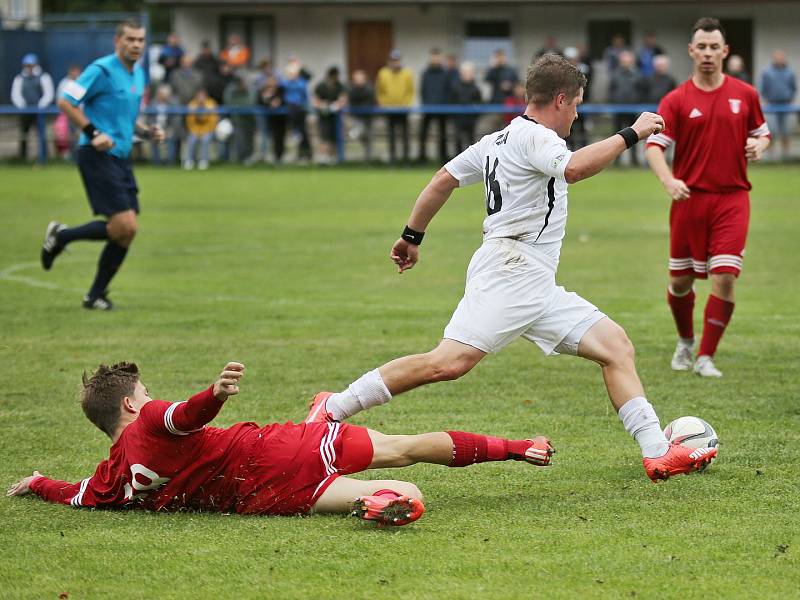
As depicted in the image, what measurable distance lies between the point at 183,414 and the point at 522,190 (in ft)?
6.22

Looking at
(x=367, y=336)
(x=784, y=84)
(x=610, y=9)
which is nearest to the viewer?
(x=367, y=336)

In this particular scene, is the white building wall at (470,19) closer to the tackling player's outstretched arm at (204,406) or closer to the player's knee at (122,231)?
the player's knee at (122,231)

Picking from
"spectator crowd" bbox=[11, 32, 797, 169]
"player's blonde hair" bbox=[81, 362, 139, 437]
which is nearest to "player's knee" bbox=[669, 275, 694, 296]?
"player's blonde hair" bbox=[81, 362, 139, 437]

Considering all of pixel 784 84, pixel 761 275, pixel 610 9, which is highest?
pixel 610 9

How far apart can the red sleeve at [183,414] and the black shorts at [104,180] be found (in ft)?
20.0

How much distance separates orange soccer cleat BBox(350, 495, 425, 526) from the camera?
5289 millimetres

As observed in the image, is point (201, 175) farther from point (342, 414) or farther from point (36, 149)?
point (342, 414)

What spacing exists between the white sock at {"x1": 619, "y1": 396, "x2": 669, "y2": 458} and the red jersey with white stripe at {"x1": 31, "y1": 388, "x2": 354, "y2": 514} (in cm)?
141

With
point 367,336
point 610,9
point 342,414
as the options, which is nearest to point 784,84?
point 610,9

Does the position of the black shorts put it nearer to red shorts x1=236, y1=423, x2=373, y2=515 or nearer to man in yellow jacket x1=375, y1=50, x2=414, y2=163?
red shorts x1=236, y1=423, x2=373, y2=515

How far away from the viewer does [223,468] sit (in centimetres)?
561

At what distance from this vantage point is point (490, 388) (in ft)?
27.5

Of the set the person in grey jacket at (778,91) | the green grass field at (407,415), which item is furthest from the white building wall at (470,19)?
the green grass field at (407,415)

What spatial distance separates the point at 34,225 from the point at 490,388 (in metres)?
12.2
